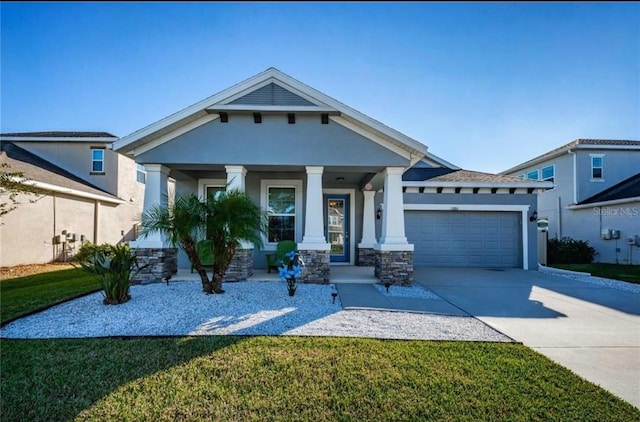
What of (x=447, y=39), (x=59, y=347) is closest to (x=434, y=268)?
(x=447, y=39)

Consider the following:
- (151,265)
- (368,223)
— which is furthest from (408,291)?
(151,265)

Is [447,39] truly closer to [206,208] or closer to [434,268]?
[206,208]

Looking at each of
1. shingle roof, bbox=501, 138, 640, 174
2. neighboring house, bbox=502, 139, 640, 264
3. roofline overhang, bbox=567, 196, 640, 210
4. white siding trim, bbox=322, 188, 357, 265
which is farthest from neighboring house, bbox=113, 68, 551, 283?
shingle roof, bbox=501, 138, 640, 174

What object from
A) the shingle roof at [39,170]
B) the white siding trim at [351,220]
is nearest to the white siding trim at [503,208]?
the white siding trim at [351,220]

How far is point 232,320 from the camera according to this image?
531 centimetres

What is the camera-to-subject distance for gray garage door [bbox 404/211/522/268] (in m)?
12.0

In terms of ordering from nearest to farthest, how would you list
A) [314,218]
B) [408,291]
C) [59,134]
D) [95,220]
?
1. [408,291]
2. [314,218]
3. [95,220]
4. [59,134]

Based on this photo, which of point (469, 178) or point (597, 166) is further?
point (597, 166)

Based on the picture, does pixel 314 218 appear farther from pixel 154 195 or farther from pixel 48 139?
pixel 48 139

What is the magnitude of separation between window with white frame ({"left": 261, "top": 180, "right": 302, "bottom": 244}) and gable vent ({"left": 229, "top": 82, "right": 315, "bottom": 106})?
2.93 m

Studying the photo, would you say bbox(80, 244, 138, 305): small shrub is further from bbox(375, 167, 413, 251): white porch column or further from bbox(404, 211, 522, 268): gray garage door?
bbox(404, 211, 522, 268): gray garage door

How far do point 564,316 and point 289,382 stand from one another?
5454 mm

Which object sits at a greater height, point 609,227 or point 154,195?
point 154,195

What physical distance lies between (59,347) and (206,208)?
3172 mm
